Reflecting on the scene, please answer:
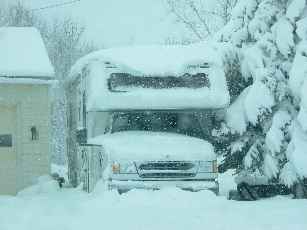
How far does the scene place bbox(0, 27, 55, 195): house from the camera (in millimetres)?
16344

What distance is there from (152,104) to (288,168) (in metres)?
2.81

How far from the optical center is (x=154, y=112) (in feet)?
40.7

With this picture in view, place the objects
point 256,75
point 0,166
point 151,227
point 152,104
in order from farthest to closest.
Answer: point 0,166
point 256,75
point 152,104
point 151,227

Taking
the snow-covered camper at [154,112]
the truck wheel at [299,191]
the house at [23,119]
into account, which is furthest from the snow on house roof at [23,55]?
the truck wheel at [299,191]

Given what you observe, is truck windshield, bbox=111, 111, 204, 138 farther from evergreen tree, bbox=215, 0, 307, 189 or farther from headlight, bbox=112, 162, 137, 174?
headlight, bbox=112, 162, 137, 174

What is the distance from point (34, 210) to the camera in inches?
451

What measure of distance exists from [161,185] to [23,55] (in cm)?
734

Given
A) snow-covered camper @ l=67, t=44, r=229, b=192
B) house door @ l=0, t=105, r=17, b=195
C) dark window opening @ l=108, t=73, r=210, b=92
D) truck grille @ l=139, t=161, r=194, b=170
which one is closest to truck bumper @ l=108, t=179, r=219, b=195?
snow-covered camper @ l=67, t=44, r=229, b=192

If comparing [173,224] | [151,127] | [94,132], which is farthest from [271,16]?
[173,224]

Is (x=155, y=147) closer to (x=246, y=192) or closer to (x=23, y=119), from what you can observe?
(x=246, y=192)

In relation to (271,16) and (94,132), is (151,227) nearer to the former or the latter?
(94,132)

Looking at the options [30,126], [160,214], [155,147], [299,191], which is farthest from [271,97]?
[30,126]

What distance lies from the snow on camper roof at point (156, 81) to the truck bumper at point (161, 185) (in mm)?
1516

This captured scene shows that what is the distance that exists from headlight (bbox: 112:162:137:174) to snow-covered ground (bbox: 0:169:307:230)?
41 cm
